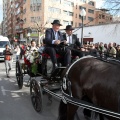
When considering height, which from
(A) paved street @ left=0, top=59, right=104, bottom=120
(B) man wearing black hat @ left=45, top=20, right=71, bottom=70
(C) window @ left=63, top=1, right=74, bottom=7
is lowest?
(A) paved street @ left=0, top=59, right=104, bottom=120

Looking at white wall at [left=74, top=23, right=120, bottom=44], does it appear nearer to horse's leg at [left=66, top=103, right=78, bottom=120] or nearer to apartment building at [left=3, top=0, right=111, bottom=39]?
horse's leg at [left=66, top=103, right=78, bottom=120]

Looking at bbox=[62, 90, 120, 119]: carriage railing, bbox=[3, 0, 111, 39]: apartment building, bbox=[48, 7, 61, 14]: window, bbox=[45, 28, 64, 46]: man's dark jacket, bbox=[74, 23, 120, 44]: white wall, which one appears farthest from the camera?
bbox=[48, 7, 61, 14]: window

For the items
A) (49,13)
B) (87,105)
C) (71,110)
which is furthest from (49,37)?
(49,13)

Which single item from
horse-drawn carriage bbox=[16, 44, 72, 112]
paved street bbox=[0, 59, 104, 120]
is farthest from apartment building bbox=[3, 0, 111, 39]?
horse-drawn carriage bbox=[16, 44, 72, 112]

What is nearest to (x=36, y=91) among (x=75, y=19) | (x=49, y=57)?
(x=49, y=57)

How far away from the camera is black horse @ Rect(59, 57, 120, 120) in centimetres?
300

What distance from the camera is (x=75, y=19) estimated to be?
73.2 metres

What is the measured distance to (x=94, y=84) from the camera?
11.0ft

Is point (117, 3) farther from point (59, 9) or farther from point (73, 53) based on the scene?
point (59, 9)

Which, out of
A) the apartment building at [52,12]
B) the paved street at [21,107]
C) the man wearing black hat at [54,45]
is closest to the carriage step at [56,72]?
the man wearing black hat at [54,45]

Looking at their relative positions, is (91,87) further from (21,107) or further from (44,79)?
(21,107)

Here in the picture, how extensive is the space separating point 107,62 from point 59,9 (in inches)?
2424

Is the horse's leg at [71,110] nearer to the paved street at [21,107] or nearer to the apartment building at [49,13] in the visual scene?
the paved street at [21,107]

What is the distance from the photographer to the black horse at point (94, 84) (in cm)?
300
